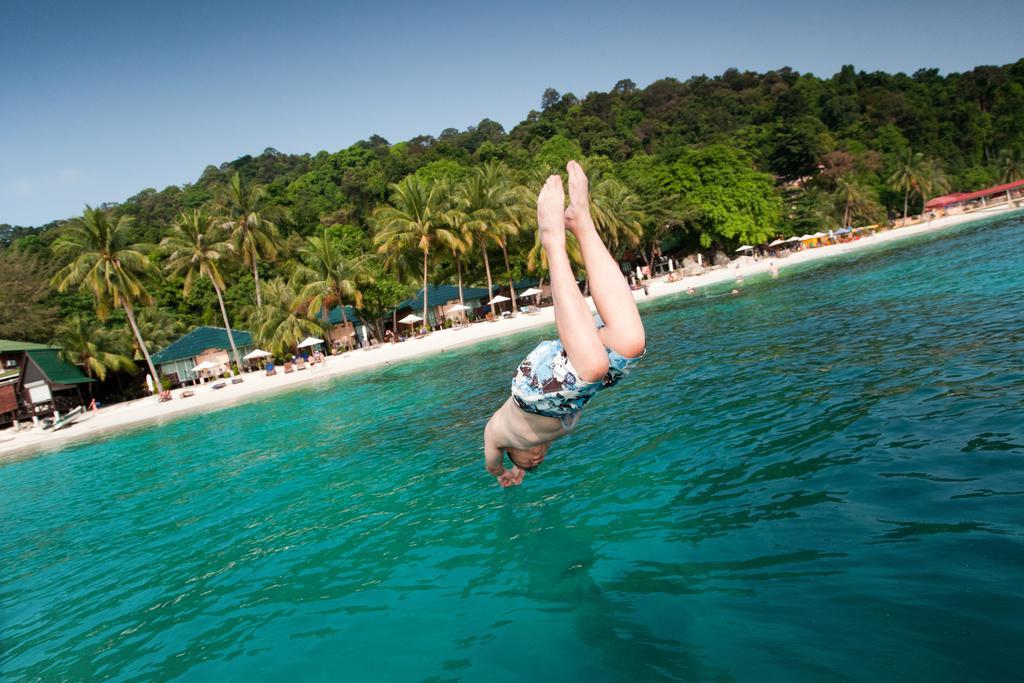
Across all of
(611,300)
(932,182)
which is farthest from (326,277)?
(932,182)

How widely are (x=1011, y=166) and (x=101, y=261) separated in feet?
312

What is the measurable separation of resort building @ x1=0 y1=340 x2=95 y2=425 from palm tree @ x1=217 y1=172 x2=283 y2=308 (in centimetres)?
1279

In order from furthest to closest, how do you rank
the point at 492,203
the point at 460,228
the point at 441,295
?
the point at 441,295 < the point at 492,203 < the point at 460,228

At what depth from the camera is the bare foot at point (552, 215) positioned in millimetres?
3473

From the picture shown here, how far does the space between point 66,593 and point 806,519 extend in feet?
26.7

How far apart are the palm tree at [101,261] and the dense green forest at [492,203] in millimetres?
112

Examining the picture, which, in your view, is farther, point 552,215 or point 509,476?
point 509,476

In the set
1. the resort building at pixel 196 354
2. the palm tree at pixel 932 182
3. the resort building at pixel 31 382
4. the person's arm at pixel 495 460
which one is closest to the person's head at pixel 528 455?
the person's arm at pixel 495 460

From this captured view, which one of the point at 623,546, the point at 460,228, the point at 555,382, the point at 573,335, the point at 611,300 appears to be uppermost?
the point at 460,228

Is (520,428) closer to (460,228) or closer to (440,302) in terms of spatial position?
(460,228)

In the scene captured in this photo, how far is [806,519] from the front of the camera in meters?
4.71

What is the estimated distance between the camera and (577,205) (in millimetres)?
3664

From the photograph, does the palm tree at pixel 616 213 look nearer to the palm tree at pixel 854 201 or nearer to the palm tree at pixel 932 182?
the palm tree at pixel 854 201

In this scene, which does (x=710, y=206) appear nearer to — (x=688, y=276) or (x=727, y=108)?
(x=688, y=276)
